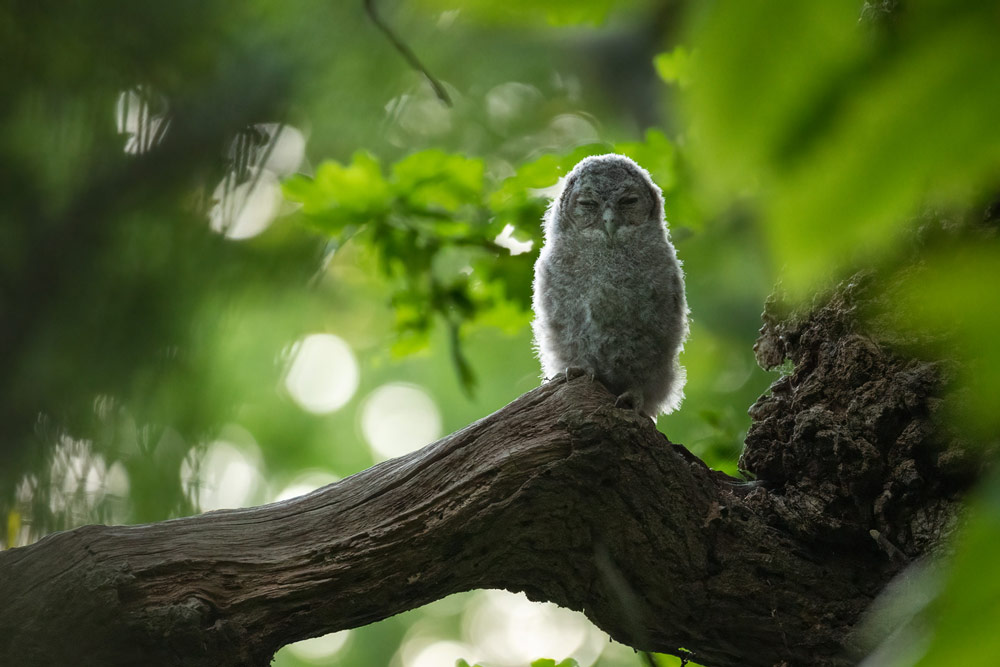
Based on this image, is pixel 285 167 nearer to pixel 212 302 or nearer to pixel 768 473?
pixel 212 302

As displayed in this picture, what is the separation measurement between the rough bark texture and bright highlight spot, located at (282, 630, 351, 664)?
7.79m

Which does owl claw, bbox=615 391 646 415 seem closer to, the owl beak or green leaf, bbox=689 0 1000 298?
the owl beak

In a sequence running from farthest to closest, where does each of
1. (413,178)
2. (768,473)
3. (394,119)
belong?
(413,178), (394,119), (768,473)

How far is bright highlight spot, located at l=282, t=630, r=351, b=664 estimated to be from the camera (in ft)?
32.3

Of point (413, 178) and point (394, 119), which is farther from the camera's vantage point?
point (413, 178)

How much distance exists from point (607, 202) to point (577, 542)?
1548mm

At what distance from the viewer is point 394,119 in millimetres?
3217

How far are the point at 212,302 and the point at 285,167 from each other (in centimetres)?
55

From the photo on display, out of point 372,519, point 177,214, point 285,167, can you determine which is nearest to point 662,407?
point 372,519

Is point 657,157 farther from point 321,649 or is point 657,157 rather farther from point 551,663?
point 321,649

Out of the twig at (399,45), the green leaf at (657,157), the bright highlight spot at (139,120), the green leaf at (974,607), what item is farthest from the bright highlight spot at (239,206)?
the green leaf at (657,157)

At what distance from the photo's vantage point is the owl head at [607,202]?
3.44 m

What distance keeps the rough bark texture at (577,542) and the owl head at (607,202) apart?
100cm

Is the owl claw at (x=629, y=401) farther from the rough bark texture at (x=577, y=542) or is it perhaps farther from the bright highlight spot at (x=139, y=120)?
the bright highlight spot at (x=139, y=120)
